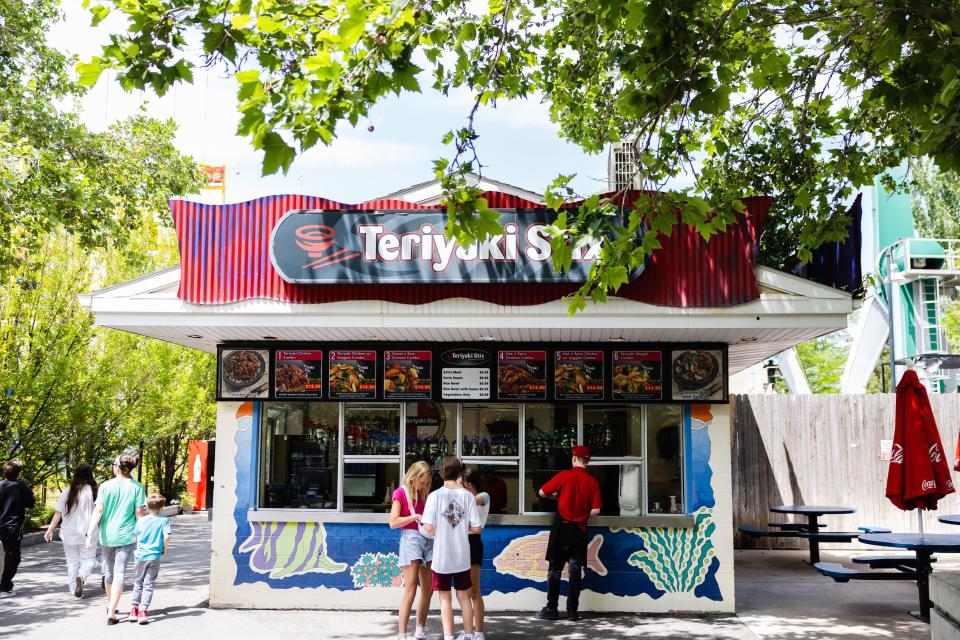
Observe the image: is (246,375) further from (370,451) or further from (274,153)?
(274,153)

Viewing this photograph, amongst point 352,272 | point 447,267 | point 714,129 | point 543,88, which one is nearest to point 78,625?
point 352,272

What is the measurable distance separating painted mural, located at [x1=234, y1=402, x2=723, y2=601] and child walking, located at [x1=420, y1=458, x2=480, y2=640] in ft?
5.93

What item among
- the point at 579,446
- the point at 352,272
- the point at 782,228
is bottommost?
the point at 579,446

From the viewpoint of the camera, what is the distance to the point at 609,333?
956 cm

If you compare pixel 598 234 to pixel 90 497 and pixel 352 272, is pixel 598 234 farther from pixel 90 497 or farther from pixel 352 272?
pixel 90 497

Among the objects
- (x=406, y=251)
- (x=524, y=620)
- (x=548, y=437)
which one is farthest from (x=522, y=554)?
(x=406, y=251)

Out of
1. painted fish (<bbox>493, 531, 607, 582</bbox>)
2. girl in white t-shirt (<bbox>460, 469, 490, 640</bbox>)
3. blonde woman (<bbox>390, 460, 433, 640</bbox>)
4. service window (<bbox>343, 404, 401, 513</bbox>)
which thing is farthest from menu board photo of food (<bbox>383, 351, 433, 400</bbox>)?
painted fish (<bbox>493, 531, 607, 582</bbox>)

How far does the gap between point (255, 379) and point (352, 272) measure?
6.83 ft

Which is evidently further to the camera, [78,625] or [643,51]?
[78,625]

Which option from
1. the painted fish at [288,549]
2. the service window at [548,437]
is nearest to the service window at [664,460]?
the service window at [548,437]

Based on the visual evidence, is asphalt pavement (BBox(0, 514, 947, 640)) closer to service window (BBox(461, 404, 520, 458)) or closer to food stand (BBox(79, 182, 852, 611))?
food stand (BBox(79, 182, 852, 611))

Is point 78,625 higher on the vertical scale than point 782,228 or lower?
lower

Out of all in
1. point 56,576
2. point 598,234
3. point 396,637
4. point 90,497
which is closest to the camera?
point 598,234

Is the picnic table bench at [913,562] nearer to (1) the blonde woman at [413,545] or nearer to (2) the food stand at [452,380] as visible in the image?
(2) the food stand at [452,380]
